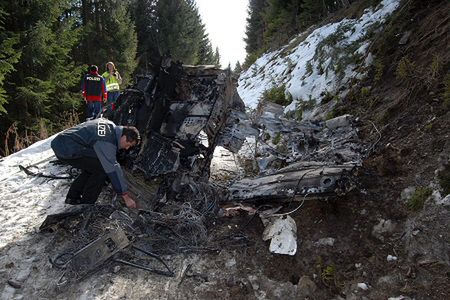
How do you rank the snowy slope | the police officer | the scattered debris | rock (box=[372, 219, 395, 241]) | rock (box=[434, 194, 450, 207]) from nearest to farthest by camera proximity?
the scattered debris
rock (box=[434, 194, 450, 207])
rock (box=[372, 219, 395, 241])
the snowy slope
the police officer

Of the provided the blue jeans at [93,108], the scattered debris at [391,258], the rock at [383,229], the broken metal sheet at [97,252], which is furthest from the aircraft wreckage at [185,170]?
the blue jeans at [93,108]

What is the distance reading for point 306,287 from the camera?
11.5ft

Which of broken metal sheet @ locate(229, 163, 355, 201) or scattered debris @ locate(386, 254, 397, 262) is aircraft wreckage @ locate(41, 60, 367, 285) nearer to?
broken metal sheet @ locate(229, 163, 355, 201)

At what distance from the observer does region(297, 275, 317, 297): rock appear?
3.49 meters

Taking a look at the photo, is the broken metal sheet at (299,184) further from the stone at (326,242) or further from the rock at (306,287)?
the rock at (306,287)

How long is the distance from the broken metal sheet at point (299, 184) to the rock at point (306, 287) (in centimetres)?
100

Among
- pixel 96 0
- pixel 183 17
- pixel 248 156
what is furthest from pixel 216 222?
pixel 183 17

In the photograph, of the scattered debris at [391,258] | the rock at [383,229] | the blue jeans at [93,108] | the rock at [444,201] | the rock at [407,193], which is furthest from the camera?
the blue jeans at [93,108]

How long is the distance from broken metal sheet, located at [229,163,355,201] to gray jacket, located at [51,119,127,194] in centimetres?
147

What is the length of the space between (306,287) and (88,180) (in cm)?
292

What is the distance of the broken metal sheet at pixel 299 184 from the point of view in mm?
4105

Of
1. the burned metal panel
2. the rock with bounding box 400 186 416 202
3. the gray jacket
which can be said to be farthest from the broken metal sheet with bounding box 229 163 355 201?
the gray jacket

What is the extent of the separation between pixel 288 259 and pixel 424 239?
4.37 feet

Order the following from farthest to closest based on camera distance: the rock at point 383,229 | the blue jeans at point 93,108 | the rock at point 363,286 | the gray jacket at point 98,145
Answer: the blue jeans at point 93,108
the gray jacket at point 98,145
the rock at point 383,229
the rock at point 363,286
